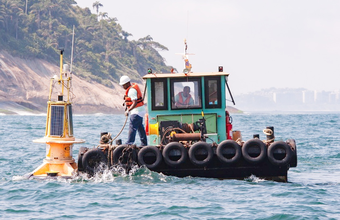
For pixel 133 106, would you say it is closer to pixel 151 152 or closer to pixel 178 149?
pixel 151 152

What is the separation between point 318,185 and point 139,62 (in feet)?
409

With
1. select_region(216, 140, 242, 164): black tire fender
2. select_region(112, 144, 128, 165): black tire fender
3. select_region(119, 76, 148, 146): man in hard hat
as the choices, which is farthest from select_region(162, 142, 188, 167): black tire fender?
select_region(119, 76, 148, 146): man in hard hat

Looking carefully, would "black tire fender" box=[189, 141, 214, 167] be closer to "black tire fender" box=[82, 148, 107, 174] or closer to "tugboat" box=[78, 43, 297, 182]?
"tugboat" box=[78, 43, 297, 182]

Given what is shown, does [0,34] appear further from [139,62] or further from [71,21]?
[139,62]

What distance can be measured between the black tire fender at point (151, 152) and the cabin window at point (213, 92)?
1859 mm

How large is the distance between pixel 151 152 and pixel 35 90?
86.9 meters

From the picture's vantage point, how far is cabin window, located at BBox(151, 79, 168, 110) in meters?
14.1

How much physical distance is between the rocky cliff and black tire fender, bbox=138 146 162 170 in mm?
74027

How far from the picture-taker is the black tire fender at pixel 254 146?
1288 cm

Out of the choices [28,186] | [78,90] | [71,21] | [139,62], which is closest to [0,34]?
[78,90]

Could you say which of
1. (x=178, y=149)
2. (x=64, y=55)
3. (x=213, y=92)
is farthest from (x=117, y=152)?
(x=64, y=55)

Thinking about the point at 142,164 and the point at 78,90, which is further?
the point at 78,90

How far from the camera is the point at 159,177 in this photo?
12992mm

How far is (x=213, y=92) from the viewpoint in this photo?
1416 centimetres
